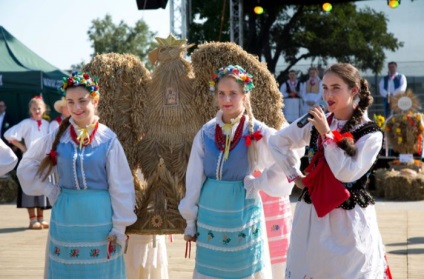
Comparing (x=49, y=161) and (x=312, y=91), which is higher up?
(x=312, y=91)

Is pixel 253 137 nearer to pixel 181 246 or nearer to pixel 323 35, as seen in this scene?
pixel 181 246

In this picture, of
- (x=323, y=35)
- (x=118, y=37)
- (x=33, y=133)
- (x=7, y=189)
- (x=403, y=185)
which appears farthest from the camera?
(x=118, y=37)

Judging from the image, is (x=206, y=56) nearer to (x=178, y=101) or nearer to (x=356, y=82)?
(x=178, y=101)

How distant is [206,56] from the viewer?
577 centimetres

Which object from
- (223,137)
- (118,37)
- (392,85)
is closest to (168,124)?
(223,137)

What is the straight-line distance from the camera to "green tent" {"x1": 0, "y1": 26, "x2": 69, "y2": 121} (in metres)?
15.3

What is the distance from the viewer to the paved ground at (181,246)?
24.0ft

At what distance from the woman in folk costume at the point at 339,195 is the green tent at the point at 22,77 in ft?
38.1

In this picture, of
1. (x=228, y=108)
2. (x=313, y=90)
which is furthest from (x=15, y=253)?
(x=313, y=90)

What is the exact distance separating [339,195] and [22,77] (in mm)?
12029

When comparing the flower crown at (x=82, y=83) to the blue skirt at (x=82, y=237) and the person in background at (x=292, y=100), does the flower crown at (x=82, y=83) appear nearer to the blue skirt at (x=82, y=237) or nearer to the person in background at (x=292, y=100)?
the blue skirt at (x=82, y=237)

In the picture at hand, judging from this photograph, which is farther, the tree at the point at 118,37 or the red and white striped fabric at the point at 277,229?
the tree at the point at 118,37

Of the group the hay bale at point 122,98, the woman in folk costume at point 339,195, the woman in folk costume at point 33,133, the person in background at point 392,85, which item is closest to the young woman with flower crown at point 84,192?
the hay bale at point 122,98

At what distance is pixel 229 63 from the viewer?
18.9ft
